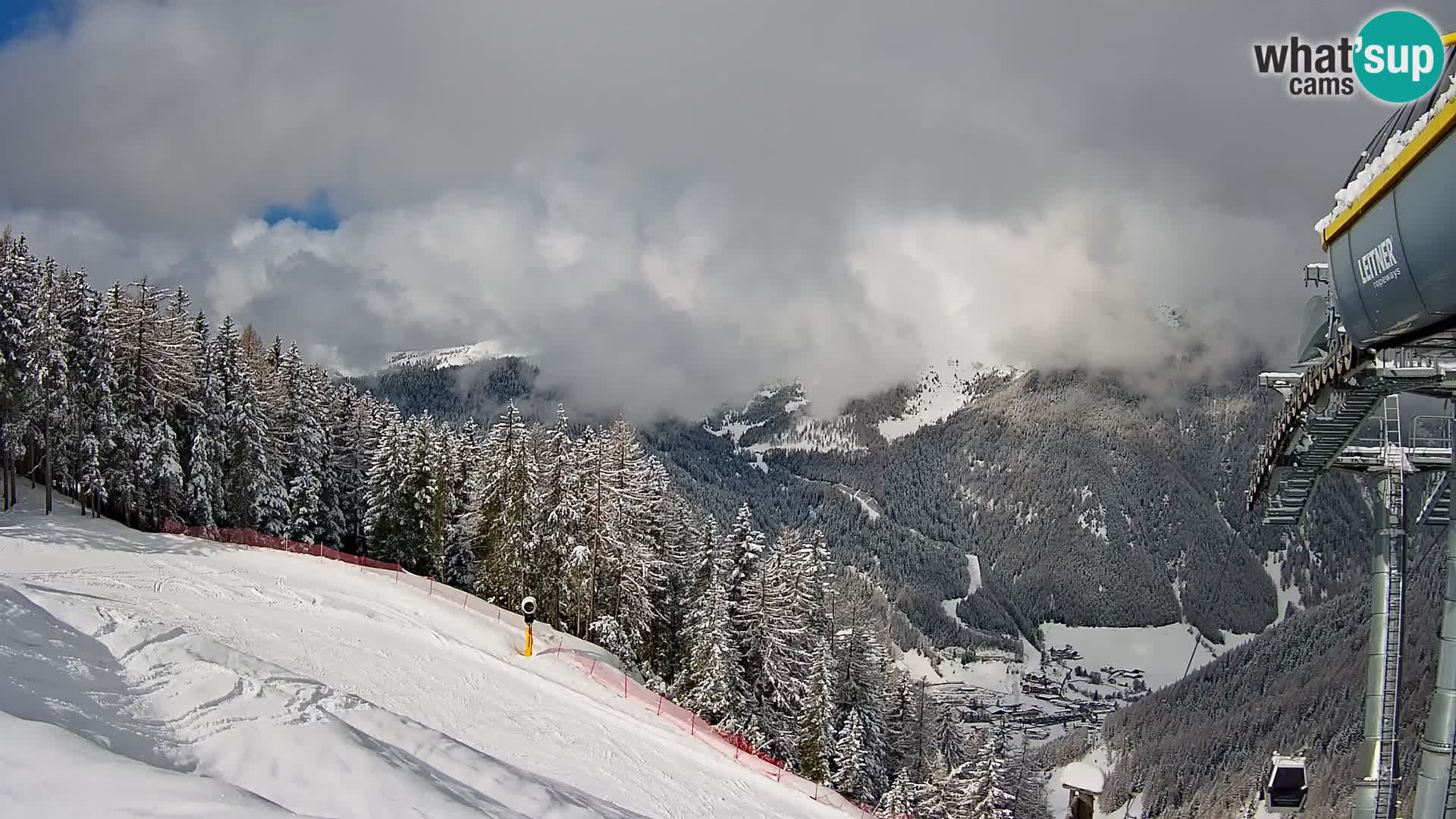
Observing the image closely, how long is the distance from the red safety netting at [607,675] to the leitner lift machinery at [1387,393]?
11.3m

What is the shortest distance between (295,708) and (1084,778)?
9.19 metres

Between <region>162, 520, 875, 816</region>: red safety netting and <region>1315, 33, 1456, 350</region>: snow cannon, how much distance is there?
16.2 m

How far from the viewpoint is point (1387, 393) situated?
558 inches

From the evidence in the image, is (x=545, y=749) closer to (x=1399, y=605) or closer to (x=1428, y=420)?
(x=1399, y=605)

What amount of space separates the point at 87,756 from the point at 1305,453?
20.0 m

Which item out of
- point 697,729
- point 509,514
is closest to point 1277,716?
point 509,514

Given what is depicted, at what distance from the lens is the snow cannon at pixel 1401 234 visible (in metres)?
6.29

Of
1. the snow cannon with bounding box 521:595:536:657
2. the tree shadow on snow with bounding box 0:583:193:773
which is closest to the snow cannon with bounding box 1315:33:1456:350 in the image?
the tree shadow on snow with bounding box 0:583:193:773

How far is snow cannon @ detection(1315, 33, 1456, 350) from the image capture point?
6.29m

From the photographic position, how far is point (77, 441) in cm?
3903

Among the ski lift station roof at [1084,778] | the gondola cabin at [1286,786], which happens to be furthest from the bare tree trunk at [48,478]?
the gondola cabin at [1286,786]

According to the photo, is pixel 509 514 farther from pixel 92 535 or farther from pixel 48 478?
pixel 48 478

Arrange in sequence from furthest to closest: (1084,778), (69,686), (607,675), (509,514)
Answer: (509,514) → (607,675) → (69,686) → (1084,778)

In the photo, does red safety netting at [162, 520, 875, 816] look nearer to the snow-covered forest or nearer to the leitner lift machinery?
the snow-covered forest
